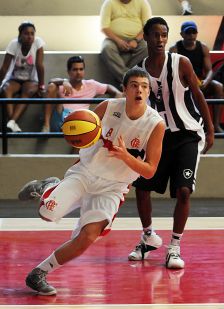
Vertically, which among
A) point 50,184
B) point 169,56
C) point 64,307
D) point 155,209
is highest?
point 169,56

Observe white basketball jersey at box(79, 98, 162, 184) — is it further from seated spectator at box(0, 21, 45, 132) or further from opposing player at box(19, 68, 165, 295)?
seated spectator at box(0, 21, 45, 132)

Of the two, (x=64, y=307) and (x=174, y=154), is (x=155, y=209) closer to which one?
(x=174, y=154)

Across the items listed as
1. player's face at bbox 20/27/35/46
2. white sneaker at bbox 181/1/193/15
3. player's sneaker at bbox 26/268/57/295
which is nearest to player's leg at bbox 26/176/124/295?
player's sneaker at bbox 26/268/57/295

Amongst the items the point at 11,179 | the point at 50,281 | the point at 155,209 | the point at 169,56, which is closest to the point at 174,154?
the point at 169,56

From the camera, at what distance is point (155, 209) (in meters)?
10.7

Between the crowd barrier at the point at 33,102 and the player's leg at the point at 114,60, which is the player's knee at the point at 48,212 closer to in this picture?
the crowd barrier at the point at 33,102

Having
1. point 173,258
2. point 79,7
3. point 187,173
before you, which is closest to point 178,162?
point 187,173

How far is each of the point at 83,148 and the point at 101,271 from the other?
1102mm

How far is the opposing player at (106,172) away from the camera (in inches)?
253

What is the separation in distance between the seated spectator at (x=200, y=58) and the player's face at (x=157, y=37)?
4.73m

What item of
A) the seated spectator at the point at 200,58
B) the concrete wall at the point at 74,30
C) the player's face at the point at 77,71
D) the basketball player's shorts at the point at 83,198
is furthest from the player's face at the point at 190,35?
the basketball player's shorts at the point at 83,198

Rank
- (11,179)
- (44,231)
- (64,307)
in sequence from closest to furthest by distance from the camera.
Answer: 1. (64,307)
2. (44,231)
3. (11,179)

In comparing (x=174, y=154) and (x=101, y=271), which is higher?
(x=174, y=154)

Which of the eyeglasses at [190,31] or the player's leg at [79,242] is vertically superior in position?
the eyeglasses at [190,31]
